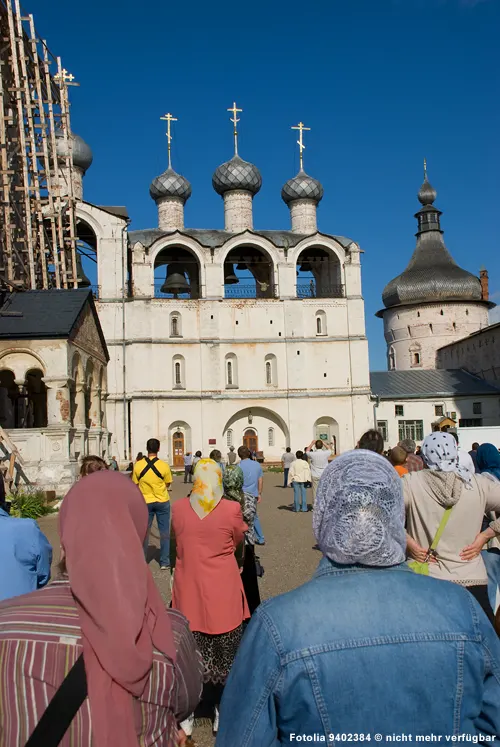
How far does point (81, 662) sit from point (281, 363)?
128ft

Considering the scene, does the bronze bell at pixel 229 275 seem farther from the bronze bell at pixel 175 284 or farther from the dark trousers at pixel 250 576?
the dark trousers at pixel 250 576

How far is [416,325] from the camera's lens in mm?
53312

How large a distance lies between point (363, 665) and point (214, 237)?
41232mm

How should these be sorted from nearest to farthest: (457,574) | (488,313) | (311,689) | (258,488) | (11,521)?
1. (311,689)
2. (11,521)
3. (457,574)
4. (258,488)
5. (488,313)

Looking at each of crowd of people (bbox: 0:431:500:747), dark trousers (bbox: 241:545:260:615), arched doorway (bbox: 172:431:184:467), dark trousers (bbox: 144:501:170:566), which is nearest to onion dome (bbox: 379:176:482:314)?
arched doorway (bbox: 172:431:184:467)

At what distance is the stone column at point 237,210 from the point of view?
4378 centimetres

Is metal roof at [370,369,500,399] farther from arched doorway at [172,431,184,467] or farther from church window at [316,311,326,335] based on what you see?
arched doorway at [172,431,184,467]

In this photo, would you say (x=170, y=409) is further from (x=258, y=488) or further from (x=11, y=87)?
(x=258, y=488)

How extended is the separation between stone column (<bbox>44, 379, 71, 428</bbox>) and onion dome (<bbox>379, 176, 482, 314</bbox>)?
129 feet

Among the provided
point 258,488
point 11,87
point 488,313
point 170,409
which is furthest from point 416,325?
point 258,488

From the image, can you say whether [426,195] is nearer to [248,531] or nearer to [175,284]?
[175,284]

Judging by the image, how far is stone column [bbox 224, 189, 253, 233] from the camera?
43.8 metres

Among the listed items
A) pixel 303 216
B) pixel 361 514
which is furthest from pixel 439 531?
pixel 303 216

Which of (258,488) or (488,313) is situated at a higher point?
(488,313)
